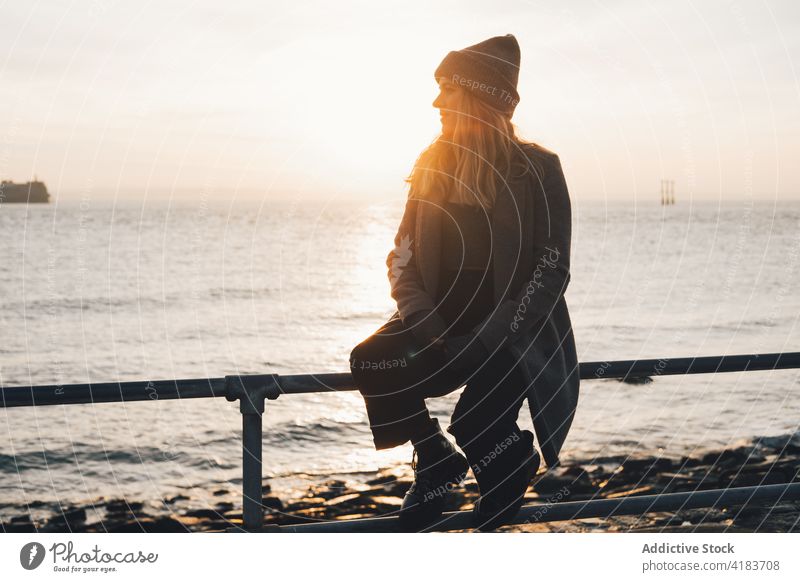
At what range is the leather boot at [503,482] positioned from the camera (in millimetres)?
3105

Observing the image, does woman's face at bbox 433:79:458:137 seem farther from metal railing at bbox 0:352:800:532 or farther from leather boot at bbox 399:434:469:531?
leather boot at bbox 399:434:469:531

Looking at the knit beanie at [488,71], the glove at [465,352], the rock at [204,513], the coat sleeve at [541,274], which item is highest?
the knit beanie at [488,71]

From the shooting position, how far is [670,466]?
9.91 meters

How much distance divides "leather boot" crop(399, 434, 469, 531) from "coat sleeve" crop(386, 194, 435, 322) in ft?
1.82

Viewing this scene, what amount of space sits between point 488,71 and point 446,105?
22 centimetres

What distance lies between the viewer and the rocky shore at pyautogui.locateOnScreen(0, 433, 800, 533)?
8477 mm

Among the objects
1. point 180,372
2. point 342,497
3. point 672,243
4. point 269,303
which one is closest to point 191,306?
point 269,303

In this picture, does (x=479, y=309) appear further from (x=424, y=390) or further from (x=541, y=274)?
(x=424, y=390)

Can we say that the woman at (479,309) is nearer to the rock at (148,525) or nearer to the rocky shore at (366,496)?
the rocky shore at (366,496)

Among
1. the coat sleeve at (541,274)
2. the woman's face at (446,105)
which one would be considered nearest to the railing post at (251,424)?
the coat sleeve at (541,274)

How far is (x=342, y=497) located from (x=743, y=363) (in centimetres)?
624

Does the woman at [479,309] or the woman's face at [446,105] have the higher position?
the woman's face at [446,105]

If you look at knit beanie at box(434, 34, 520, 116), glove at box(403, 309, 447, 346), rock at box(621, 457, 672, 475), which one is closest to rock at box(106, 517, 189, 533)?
rock at box(621, 457, 672, 475)
